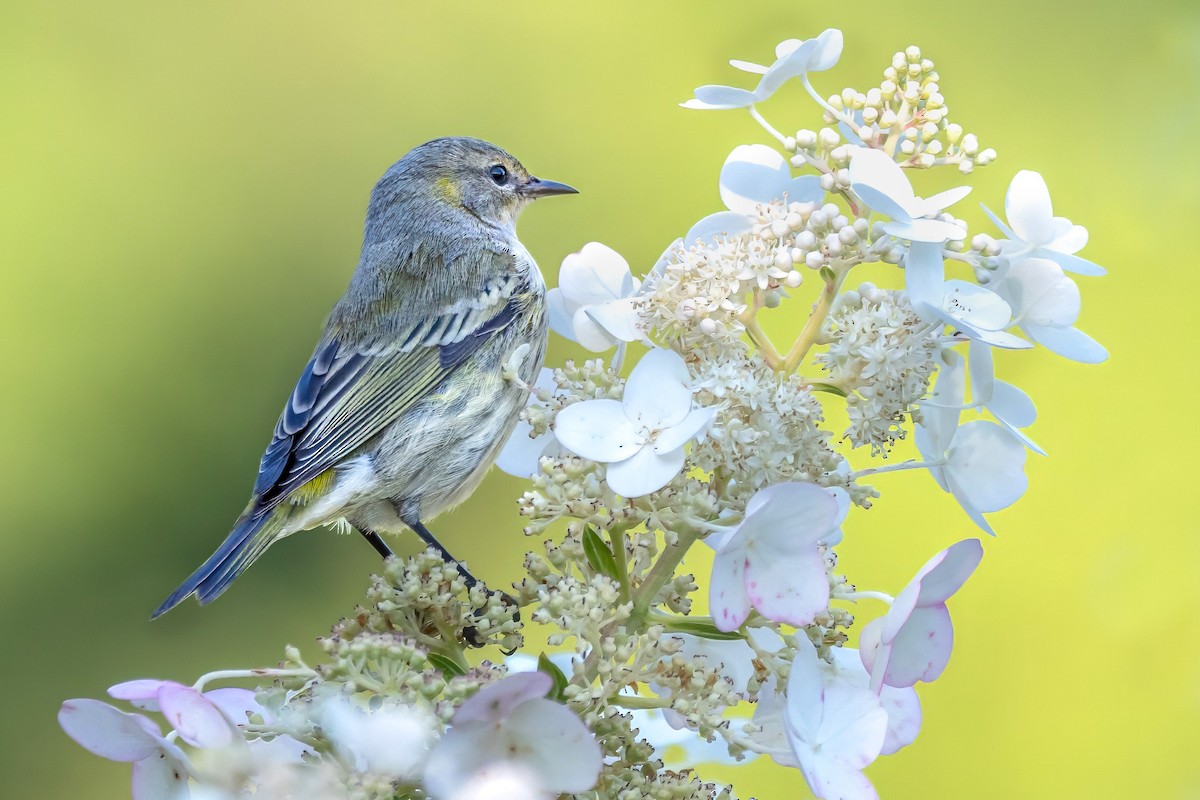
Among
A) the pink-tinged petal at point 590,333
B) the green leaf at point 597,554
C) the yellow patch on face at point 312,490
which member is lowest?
the green leaf at point 597,554

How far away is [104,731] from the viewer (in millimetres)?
1201

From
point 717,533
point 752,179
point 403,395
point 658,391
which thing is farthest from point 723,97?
point 403,395

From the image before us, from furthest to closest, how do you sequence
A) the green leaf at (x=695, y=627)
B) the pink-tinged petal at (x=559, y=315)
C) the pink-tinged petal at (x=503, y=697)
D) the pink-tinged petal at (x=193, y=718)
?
1. the pink-tinged petal at (x=559, y=315)
2. the green leaf at (x=695, y=627)
3. the pink-tinged petal at (x=193, y=718)
4. the pink-tinged petal at (x=503, y=697)

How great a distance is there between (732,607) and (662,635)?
0.13 m

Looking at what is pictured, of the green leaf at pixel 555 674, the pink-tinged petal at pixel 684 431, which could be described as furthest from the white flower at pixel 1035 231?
the green leaf at pixel 555 674

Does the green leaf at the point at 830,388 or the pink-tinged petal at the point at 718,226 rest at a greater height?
the pink-tinged petal at the point at 718,226

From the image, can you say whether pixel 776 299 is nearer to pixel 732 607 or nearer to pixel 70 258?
pixel 732 607

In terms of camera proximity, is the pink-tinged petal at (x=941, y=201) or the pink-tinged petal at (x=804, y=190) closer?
the pink-tinged petal at (x=941, y=201)

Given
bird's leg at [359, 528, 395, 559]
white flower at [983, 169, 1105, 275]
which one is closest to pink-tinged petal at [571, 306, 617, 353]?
white flower at [983, 169, 1105, 275]

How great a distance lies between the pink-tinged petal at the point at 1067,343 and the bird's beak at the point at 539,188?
6.19 ft

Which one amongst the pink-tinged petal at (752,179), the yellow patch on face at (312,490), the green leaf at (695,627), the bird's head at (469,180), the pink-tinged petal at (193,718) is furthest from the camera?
the bird's head at (469,180)

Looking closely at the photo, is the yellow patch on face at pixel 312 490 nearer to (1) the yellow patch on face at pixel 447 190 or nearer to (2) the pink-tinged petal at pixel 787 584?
(1) the yellow patch on face at pixel 447 190

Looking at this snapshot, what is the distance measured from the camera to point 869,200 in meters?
1.33

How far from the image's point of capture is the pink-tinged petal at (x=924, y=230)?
132 centimetres
